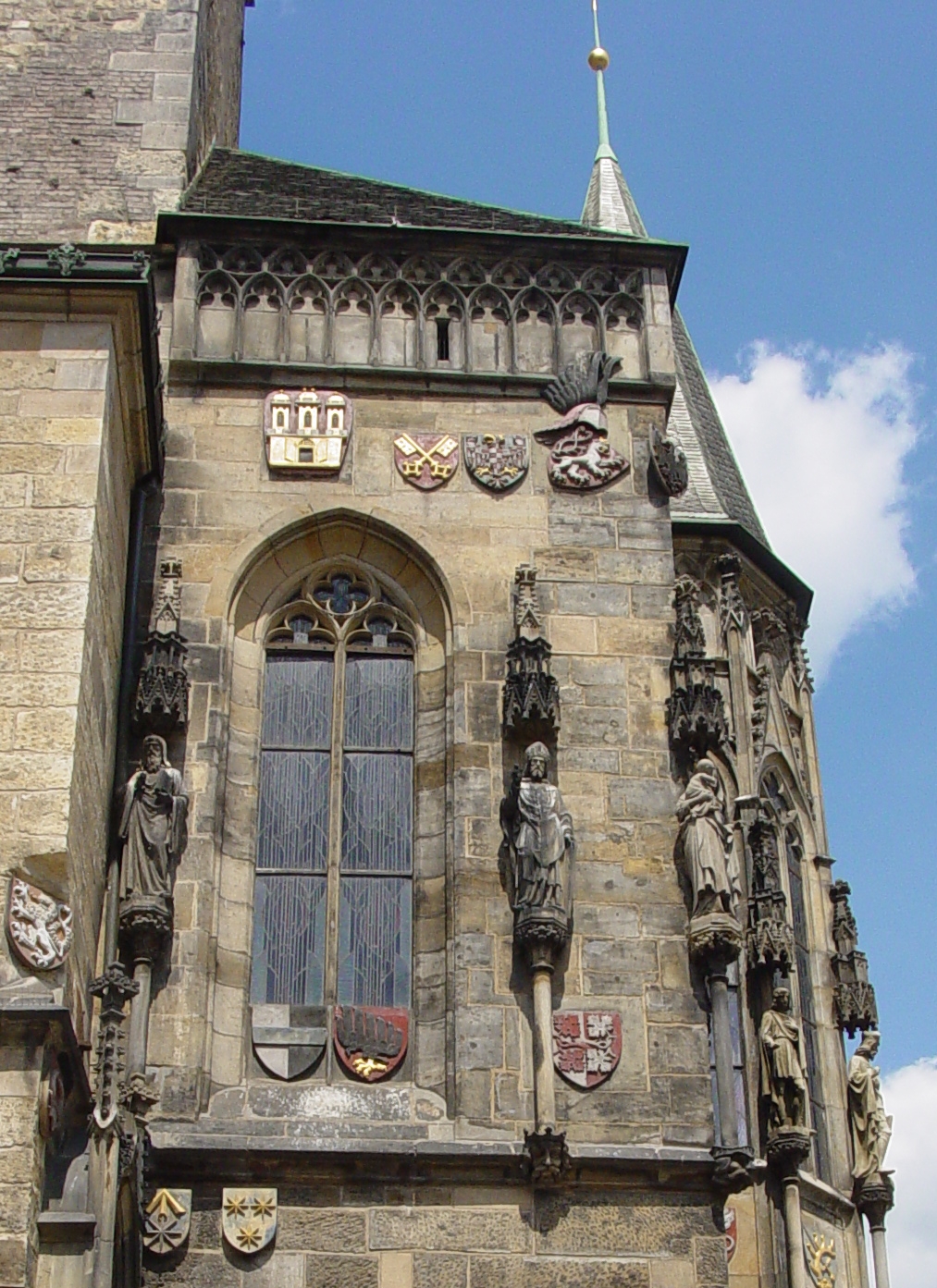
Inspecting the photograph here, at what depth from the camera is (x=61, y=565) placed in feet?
35.6

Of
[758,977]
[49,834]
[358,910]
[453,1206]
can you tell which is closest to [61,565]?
[49,834]

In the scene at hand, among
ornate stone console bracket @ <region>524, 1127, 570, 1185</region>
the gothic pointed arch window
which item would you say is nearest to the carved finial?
the gothic pointed arch window

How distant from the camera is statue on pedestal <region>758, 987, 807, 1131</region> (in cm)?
1338

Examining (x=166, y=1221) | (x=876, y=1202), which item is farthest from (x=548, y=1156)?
(x=876, y=1202)

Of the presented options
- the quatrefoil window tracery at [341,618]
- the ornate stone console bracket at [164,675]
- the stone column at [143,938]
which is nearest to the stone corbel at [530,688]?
the quatrefoil window tracery at [341,618]

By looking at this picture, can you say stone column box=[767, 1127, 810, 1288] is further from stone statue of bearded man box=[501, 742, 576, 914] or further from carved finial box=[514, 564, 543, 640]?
carved finial box=[514, 564, 543, 640]

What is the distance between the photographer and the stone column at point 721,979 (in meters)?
11.5

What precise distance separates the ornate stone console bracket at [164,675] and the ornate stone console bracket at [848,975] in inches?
234

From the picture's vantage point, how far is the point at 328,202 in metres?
15.3

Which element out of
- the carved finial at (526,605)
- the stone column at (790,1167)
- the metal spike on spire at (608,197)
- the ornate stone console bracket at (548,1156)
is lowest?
the ornate stone console bracket at (548,1156)

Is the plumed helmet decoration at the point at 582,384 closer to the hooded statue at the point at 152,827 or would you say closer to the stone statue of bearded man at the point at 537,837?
the stone statue of bearded man at the point at 537,837

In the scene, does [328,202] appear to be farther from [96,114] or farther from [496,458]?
[496,458]

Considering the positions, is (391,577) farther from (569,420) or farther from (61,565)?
(61,565)

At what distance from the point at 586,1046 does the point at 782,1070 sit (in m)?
2.37
